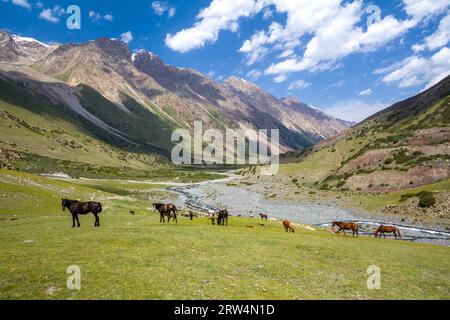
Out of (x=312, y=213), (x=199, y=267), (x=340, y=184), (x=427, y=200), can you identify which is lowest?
(x=312, y=213)

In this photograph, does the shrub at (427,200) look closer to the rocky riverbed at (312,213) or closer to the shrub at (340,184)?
the rocky riverbed at (312,213)

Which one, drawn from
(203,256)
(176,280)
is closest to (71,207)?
(203,256)

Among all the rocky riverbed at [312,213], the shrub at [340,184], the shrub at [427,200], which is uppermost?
the shrub at [340,184]

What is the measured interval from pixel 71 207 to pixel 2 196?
26522 millimetres

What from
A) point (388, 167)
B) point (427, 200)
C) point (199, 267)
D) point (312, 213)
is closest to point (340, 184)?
point (388, 167)

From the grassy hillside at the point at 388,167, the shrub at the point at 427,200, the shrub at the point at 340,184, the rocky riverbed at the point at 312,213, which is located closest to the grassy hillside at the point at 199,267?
the rocky riverbed at the point at 312,213

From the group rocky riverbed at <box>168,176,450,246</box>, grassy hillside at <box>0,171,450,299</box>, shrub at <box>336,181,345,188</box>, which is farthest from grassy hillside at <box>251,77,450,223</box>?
grassy hillside at <box>0,171,450,299</box>

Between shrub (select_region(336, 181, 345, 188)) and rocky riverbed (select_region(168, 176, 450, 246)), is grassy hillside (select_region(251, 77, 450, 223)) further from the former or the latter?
rocky riverbed (select_region(168, 176, 450, 246))

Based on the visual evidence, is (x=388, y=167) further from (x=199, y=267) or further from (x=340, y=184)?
(x=199, y=267)

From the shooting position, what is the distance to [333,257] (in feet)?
86.7

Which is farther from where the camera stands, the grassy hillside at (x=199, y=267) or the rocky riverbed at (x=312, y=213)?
the rocky riverbed at (x=312, y=213)

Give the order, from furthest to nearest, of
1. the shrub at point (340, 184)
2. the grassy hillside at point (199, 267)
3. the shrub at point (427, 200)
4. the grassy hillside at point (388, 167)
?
the shrub at point (340, 184) < the grassy hillside at point (388, 167) < the shrub at point (427, 200) < the grassy hillside at point (199, 267)

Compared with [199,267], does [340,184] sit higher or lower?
higher
